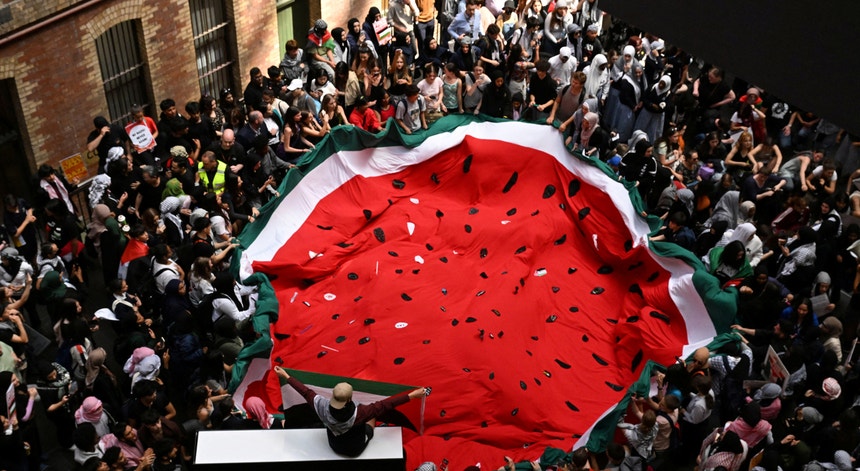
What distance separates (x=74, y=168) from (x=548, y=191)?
6.47 m

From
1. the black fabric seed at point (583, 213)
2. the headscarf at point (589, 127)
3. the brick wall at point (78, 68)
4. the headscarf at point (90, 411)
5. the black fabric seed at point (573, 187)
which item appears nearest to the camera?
the headscarf at point (90, 411)

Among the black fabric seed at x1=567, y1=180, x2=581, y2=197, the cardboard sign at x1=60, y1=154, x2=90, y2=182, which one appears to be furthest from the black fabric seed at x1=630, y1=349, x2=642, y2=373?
the cardboard sign at x1=60, y1=154, x2=90, y2=182

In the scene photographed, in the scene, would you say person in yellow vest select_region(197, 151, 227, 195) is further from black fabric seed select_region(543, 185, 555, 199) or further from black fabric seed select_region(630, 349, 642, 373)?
black fabric seed select_region(630, 349, 642, 373)

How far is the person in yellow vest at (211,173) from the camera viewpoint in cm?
1041

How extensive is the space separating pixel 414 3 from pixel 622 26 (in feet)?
12.6

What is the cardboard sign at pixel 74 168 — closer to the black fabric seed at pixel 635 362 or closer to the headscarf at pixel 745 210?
the black fabric seed at pixel 635 362

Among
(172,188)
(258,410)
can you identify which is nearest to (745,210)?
(258,410)

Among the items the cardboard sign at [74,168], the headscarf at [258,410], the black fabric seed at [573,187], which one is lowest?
the headscarf at [258,410]

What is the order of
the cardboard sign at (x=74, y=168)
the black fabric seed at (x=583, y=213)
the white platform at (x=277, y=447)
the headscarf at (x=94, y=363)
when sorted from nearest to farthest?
the white platform at (x=277, y=447) → the headscarf at (x=94, y=363) → the black fabric seed at (x=583, y=213) → the cardboard sign at (x=74, y=168)

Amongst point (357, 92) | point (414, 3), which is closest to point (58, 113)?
point (357, 92)

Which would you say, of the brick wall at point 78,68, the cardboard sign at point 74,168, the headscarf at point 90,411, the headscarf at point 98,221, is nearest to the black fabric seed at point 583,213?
the headscarf at point 98,221

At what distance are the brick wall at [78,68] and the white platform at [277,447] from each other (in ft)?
23.6

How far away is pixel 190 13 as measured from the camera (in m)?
13.3

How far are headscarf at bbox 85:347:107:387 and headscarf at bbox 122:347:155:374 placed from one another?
24 cm
